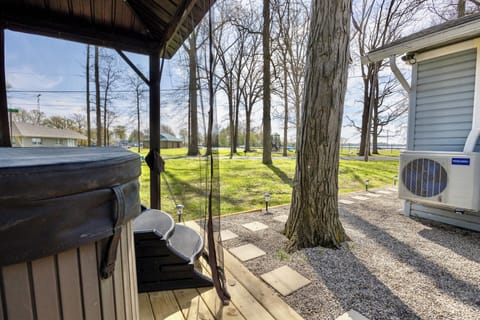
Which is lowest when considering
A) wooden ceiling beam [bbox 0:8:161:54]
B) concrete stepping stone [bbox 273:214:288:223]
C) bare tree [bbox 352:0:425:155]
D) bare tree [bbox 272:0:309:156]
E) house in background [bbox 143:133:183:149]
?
concrete stepping stone [bbox 273:214:288:223]

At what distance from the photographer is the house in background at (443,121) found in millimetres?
2471

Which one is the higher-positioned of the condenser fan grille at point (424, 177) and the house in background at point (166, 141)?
the house in background at point (166, 141)

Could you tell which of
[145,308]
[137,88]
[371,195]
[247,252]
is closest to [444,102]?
[371,195]

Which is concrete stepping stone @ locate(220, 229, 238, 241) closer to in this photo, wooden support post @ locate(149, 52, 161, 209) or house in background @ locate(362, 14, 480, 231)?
wooden support post @ locate(149, 52, 161, 209)

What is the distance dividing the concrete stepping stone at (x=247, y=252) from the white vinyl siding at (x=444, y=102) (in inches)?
111

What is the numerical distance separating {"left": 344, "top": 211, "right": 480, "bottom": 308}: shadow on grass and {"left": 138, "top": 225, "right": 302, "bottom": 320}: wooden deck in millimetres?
1191

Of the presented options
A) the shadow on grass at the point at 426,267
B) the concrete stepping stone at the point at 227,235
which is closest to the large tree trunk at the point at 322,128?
the shadow on grass at the point at 426,267

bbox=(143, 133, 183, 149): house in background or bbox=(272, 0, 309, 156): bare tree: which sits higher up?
bbox=(272, 0, 309, 156): bare tree

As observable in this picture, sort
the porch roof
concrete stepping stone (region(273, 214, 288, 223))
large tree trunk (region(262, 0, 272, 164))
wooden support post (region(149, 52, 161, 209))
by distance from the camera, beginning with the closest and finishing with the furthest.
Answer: the porch roof < wooden support post (region(149, 52, 161, 209)) < concrete stepping stone (region(273, 214, 288, 223)) < large tree trunk (region(262, 0, 272, 164))

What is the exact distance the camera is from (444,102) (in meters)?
2.99

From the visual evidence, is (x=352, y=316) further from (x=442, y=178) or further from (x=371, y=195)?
(x=371, y=195)

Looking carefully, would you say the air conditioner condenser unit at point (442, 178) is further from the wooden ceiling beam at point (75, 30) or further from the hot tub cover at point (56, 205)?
the wooden ceiling beam at point (75, 30)

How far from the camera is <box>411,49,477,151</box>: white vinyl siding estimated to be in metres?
2.80

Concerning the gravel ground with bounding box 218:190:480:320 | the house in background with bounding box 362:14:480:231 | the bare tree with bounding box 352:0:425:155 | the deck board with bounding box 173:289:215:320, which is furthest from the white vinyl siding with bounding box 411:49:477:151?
the bare tree with bounding box 352:0:425:155
